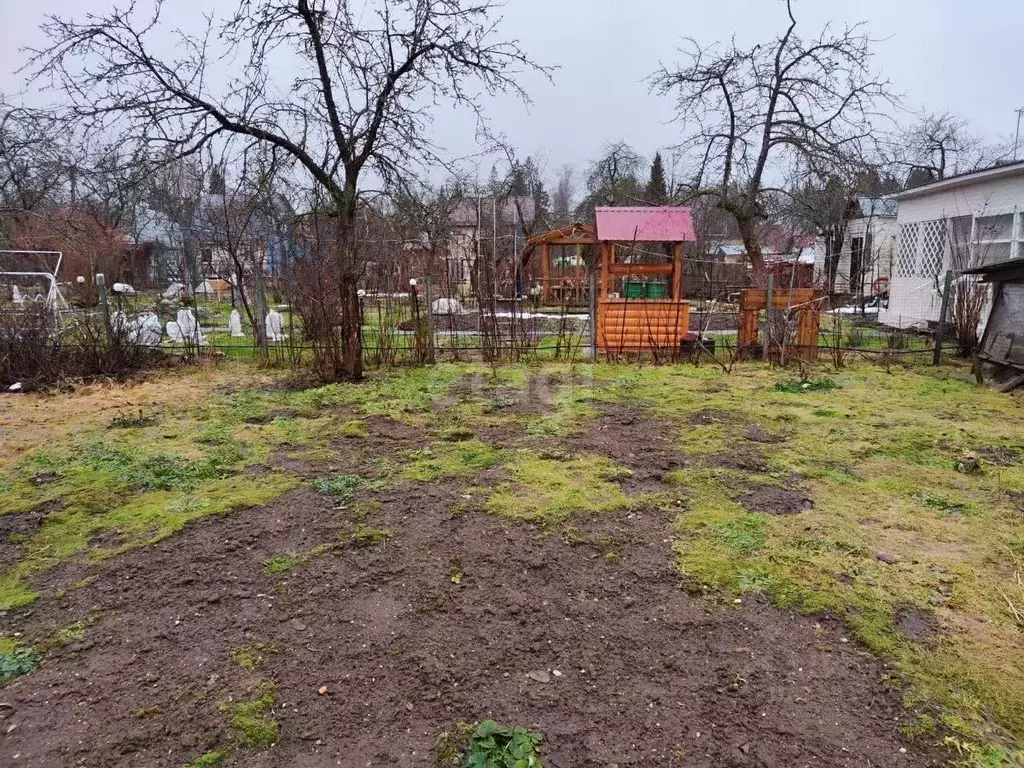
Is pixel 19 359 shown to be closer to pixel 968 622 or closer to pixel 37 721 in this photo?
Answer: pixel 37 721

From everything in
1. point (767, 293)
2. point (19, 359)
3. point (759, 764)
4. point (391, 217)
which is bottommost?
point (759, 764)

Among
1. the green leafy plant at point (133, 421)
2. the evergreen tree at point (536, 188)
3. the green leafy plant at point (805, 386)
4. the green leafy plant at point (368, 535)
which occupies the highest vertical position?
the evergreen tree at point (536, 188)

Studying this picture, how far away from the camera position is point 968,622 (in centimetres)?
261

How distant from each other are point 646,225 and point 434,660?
1092 cm

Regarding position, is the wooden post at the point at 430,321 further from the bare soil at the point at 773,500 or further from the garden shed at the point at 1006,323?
the garden shed at the point at 1006,323

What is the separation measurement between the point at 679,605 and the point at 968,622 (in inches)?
46.7

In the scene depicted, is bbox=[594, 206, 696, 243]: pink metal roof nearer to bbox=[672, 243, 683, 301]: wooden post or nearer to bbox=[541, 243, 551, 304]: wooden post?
bbox=[672, 243, 683, 301]: wooden post

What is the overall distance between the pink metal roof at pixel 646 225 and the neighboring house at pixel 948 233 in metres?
4.45

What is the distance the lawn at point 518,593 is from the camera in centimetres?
203

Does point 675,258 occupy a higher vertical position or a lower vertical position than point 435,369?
higher

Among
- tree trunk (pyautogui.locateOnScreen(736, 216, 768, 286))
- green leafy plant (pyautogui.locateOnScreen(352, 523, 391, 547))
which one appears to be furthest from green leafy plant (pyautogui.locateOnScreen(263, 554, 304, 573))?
tree trunk (pyautogui.locateOnScreen(736, 216, 768, 286))

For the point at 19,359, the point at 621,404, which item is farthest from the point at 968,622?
the point at 19,359

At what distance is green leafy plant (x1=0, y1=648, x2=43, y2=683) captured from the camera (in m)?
2.29

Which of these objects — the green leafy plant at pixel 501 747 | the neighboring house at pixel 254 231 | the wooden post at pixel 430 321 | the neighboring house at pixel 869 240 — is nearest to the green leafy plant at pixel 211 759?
the green leafy plant at pixel 501 747
